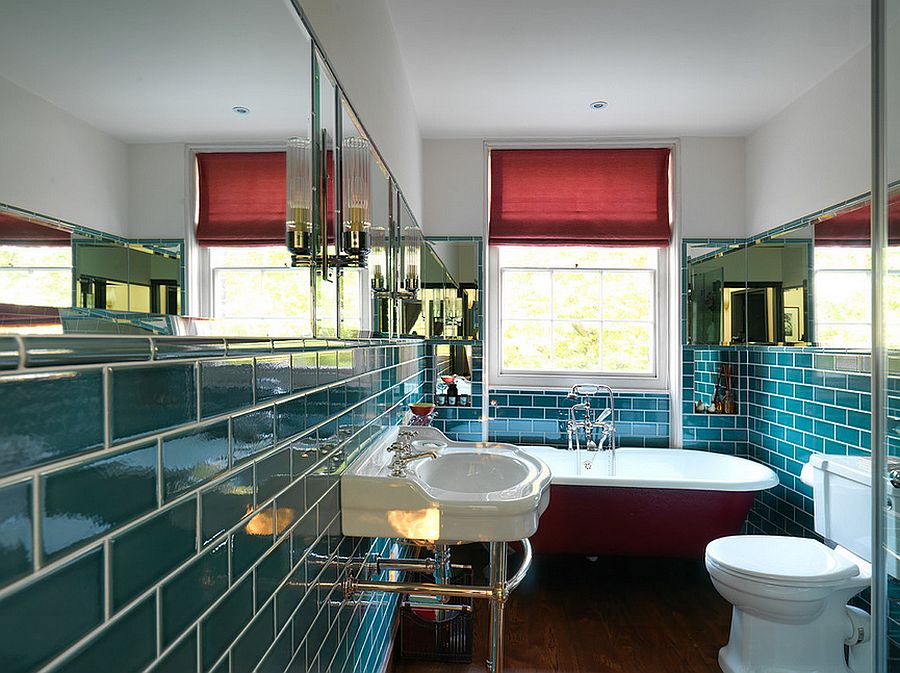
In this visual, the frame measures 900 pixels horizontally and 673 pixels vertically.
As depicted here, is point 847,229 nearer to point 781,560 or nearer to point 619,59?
point 619,59

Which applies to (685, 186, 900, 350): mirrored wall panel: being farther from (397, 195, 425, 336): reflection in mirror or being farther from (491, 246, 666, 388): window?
(397, 195, 425, 336): reflection in mirror

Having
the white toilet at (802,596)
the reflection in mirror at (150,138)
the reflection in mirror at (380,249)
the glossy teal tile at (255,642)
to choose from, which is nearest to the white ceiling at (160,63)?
the reflection in mirror at (150,138)

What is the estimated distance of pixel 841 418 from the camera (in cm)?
320

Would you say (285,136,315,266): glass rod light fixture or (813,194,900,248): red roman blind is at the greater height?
(813,194,900,248): red roman blind

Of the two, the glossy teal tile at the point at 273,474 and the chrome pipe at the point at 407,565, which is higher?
the glossy teal tile at the point at 273,474

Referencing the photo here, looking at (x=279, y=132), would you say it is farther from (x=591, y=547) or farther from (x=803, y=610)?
(x=591, y=547)

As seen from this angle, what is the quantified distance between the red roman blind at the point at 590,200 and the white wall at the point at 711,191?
0.43ft

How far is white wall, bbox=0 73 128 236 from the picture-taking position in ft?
1.86

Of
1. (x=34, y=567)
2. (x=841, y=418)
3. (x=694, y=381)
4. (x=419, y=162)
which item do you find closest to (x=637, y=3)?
(x=419, y=162)

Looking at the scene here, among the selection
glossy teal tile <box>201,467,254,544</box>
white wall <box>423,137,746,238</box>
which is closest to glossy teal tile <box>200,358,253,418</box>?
glossy teal tile <box>201,467,254,544</box>

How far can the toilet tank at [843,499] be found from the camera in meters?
2.68

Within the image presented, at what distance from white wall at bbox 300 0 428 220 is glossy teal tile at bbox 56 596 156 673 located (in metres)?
1.28

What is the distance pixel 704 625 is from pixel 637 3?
9.38 ft

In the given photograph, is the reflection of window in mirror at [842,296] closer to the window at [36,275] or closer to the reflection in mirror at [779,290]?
the reflection in mirror at [779,290]
